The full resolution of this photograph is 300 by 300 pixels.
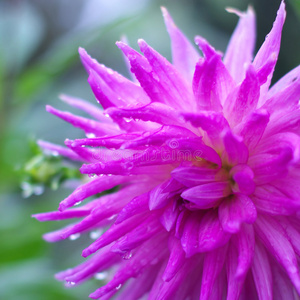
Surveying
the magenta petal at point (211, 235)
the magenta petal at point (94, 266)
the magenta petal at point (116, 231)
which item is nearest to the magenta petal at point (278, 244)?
the magenta petal at point (211, 235)

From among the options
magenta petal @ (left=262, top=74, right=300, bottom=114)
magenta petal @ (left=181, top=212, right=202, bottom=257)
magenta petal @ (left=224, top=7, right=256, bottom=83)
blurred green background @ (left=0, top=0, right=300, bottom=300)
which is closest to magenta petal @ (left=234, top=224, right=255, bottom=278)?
magenta petal @ (left=181, top=212, right=202, bottom=257)

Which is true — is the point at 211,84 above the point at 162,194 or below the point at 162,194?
above

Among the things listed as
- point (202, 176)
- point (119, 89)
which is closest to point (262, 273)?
point (202, 176)

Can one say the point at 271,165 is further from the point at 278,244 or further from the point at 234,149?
the point at 278,244

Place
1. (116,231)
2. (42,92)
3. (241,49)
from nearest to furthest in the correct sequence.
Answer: (116,231), (241,49), (42,92)

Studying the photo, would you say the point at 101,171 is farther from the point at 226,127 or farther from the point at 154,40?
the point at 154,40

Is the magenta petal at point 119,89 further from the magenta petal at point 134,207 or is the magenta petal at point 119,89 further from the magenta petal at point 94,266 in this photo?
the magenta petal at point 94,266

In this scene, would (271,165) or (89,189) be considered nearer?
(271,165)
